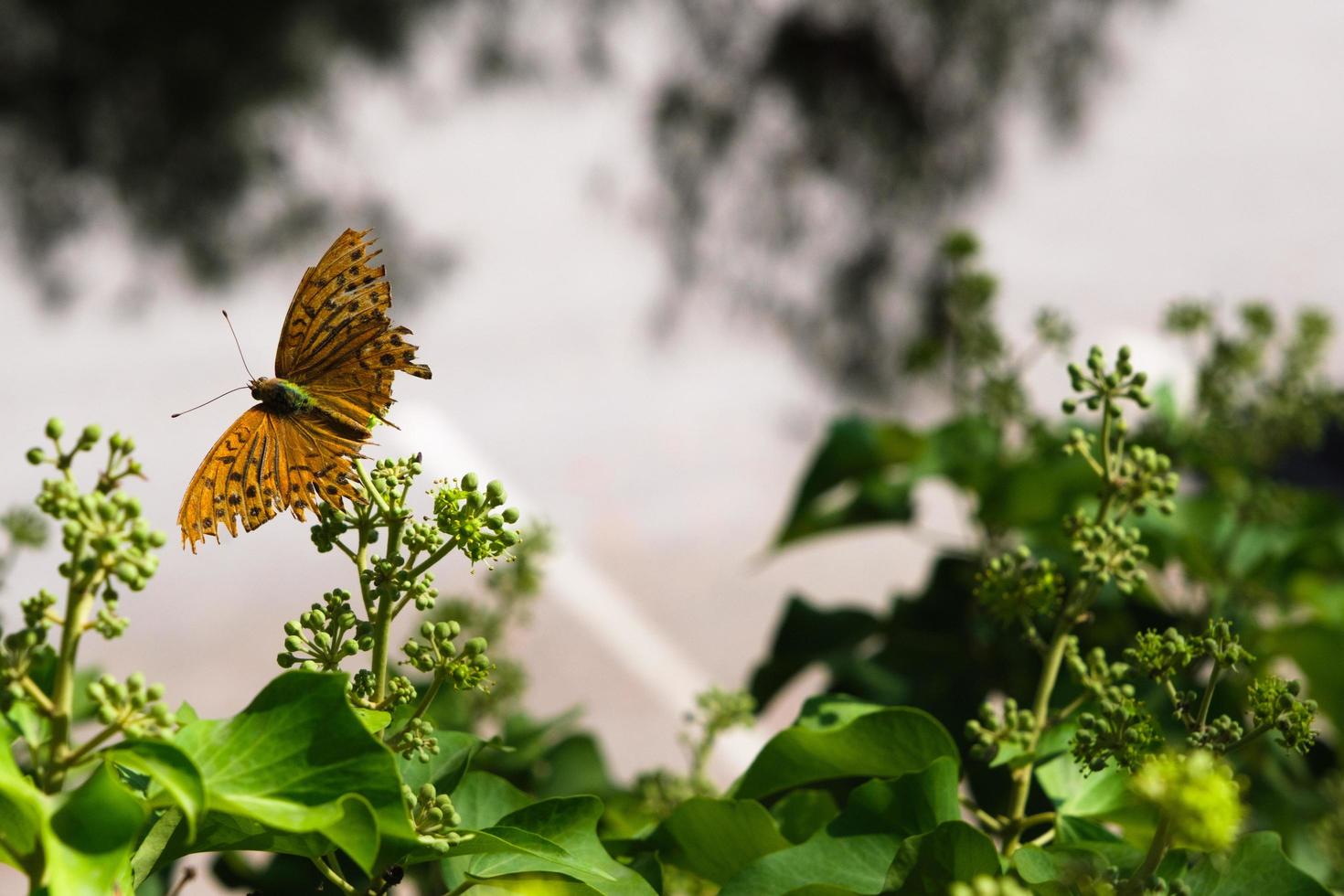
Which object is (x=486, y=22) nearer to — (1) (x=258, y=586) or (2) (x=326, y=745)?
(1) (x=258, y=586)

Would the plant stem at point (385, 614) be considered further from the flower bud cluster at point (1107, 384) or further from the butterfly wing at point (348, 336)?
the flower bud cluster at point (1107, 384)

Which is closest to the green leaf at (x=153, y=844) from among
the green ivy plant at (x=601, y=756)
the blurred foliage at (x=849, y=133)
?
the green ivy plant at (x=601, y=756)

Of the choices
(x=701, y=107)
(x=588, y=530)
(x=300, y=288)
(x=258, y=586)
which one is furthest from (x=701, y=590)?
(x=300, y=288)

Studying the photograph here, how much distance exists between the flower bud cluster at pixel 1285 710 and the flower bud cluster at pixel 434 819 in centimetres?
26

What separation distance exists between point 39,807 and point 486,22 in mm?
3556

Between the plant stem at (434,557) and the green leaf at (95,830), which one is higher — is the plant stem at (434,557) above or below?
above

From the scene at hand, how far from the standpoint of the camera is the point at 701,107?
140 inches

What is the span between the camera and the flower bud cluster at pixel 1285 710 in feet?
1.43

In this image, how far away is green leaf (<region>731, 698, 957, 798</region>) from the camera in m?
0.52

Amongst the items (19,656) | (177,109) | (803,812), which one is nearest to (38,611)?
(19,656)

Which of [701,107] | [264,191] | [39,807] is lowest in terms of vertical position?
[39,807]

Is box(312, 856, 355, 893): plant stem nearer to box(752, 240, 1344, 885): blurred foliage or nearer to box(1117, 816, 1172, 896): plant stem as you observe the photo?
box(1117, 816, 1172, 896): plant stem

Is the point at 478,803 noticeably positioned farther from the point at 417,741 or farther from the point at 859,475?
the point at 859,475

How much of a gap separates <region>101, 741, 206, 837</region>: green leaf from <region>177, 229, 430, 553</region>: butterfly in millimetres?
118
